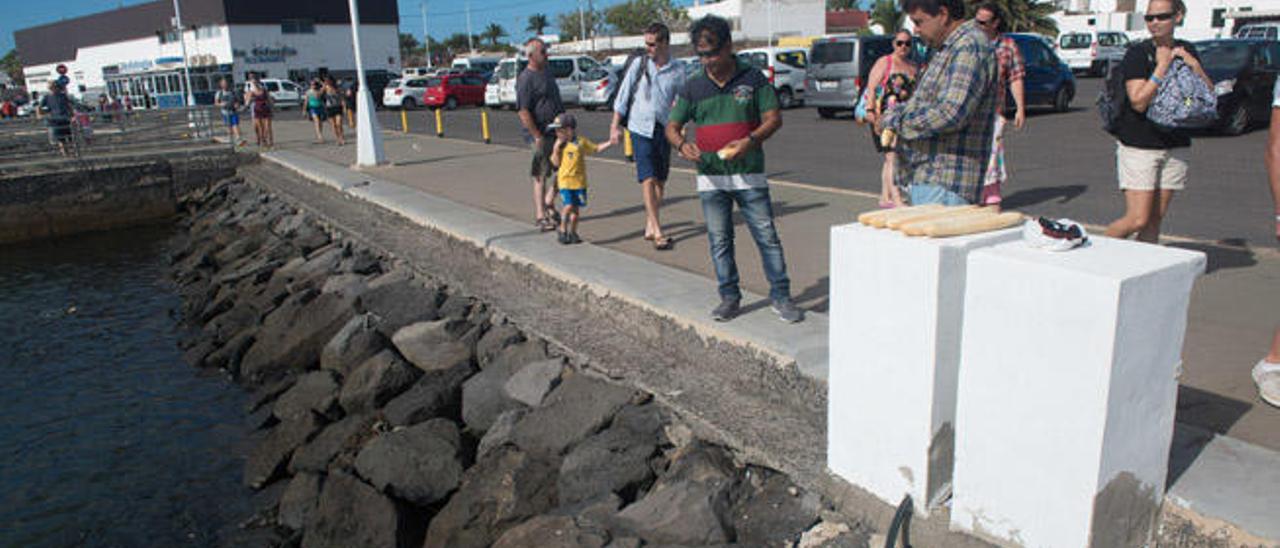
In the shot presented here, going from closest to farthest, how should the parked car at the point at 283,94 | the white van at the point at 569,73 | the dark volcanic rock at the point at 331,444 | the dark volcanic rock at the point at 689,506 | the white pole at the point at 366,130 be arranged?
the dark volcanic rock at the point at 689,506
the dark volcanic rock at the point at 331,444
the white pole at the point at 366,130
the white van at the point at 569,73
the parked car at the point at 283,94

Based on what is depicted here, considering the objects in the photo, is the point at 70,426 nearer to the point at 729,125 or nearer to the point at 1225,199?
the point at 729,125

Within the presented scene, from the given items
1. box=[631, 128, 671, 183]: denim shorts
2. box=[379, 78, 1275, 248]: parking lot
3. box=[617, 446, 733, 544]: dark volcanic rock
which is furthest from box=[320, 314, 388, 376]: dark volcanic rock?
box=[379, 78, 1275, 248]: parking lot

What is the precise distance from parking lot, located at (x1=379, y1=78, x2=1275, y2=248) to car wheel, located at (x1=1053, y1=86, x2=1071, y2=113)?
24cm

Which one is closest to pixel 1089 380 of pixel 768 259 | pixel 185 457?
pixel 768 259

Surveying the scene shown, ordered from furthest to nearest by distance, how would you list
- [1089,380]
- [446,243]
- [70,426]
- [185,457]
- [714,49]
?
[446,243]
[70,426]
[185,457]
[714,49]
[1089,380]

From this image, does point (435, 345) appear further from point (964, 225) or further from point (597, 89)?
point (597, 89)

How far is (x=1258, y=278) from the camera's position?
5512 mm

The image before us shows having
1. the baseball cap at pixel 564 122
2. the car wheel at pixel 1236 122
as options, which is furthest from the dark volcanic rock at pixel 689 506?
the car wheel at pixel 1236 122

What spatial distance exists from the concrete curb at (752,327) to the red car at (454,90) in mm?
23813

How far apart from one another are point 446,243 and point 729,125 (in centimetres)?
427

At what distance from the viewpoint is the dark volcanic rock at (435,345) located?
6352 millimetres

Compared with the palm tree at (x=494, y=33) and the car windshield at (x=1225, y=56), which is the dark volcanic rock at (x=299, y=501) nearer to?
the car windshield at (x=1225, y=56)

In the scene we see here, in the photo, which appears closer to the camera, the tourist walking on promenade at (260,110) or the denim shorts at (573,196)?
the denim shorts at (573,196)

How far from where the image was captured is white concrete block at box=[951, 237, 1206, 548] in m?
2.44
